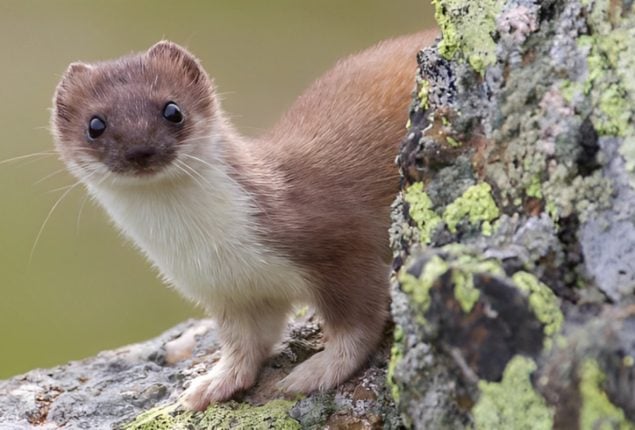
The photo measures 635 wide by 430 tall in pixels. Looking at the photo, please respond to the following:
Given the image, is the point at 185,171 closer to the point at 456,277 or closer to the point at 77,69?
the point at 77,69

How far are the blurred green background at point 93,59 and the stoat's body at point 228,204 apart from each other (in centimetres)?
140

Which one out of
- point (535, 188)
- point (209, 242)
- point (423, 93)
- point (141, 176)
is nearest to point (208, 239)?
point (209, 242)

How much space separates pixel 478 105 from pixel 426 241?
0.13 meters

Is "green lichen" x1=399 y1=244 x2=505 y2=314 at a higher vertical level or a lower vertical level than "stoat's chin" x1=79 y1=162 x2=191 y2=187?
higher

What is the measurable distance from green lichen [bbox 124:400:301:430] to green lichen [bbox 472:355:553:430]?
0.41 m

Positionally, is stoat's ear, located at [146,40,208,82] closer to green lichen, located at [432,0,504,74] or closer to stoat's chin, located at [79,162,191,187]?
stoat's chin, located at [79,162,191,187]

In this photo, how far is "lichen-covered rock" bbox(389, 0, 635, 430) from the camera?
2.32 ft

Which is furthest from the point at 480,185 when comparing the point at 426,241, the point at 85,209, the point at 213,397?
the point at 85,209

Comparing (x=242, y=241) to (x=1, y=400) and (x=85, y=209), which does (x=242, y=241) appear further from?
(x=85, y=209)

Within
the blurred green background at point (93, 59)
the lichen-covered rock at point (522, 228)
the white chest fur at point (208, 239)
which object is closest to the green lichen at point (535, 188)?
the lichen-covered rock at point (522, 228)

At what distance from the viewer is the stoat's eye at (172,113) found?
1.30m

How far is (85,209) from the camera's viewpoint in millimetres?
3217

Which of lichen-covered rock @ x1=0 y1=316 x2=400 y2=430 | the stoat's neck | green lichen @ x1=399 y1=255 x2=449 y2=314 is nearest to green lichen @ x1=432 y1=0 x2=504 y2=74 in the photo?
green lichen @ x1=399 y1=255 x2=449 y2=314

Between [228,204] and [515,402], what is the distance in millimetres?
667
